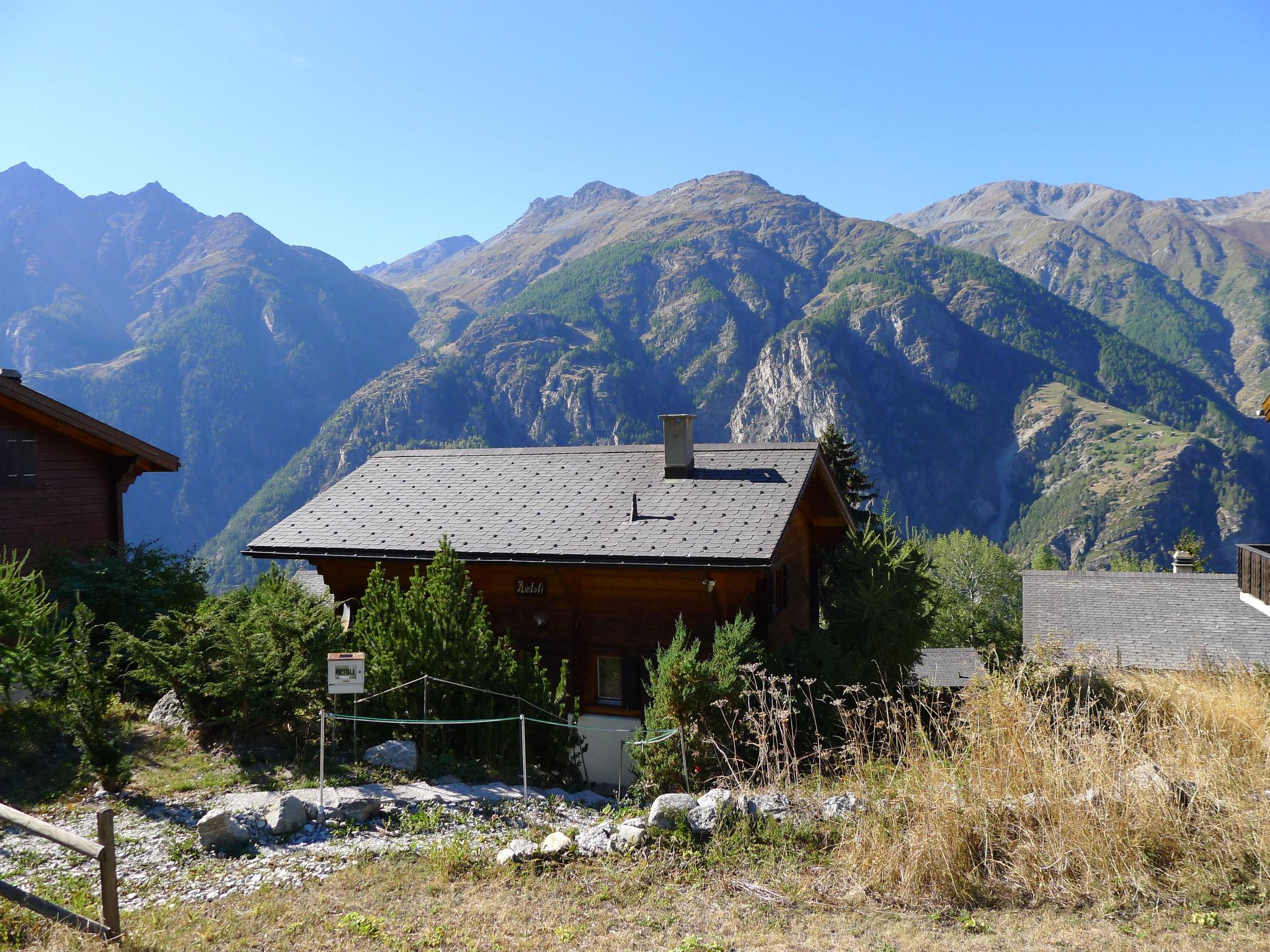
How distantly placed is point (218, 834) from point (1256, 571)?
21871mm

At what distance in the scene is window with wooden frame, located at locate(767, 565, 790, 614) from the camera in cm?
1459

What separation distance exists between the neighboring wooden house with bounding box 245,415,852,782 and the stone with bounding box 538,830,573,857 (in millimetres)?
6380

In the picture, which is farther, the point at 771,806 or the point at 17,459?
the point at 17,459

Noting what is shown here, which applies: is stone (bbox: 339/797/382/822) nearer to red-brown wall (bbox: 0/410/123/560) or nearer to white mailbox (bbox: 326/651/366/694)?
white mailbox (bbox: 326/651/366/694)

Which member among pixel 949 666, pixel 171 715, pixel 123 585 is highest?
pixel 123 585

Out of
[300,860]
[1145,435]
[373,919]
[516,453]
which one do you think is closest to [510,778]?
[300,860]

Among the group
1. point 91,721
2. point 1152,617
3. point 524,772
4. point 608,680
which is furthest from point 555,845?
point 1152,617

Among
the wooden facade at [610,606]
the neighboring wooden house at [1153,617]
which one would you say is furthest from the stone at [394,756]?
the neighboring wooden house at [1153,617]

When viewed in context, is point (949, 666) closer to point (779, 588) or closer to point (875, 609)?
point (779, 588)

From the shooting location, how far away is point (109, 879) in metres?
5.34

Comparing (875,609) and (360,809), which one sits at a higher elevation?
(875,609)

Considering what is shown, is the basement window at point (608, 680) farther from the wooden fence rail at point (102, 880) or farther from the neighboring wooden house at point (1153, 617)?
the neighboring wooden house at point (1153, 617)

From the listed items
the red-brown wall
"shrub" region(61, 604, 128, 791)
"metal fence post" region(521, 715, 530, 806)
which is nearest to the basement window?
"metal fence post" region(521, 715, 530, 806)

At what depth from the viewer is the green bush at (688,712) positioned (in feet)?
30.6
